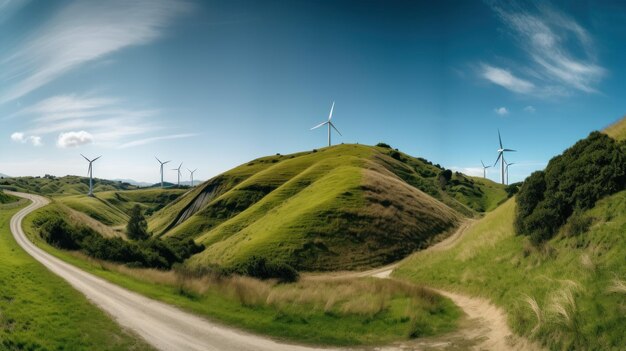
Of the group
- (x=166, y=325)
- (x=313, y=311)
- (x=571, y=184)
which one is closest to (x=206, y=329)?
(x=166, y=325)

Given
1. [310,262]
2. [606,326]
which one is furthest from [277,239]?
[606,326]

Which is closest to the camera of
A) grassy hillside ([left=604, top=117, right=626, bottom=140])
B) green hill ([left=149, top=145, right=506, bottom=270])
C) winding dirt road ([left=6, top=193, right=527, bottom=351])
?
winding dirt road ([left=6, top=193, right=527, bottom=351])

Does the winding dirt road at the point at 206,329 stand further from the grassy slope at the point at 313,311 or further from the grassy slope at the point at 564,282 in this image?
the grassy slope at the point at 564,282

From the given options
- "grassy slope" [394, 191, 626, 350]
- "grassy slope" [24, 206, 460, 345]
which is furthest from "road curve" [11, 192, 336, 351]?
"grassy slope" [394, 191, 626, 350]

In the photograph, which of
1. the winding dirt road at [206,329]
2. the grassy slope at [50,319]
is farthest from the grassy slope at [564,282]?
the grassy slope at [50,319]

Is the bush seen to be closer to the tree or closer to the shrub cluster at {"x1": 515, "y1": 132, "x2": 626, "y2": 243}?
the shrub cluster at {"x1": 515, "y1": 132, "x2": 626, "y2": 243}

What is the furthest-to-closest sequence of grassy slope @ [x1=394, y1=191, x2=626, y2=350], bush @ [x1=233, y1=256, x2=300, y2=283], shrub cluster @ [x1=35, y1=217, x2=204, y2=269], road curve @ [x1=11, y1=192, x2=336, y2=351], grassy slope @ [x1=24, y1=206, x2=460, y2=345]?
1. shrub cluster @ [x1=35, y1=217, x2=204, y2=269]
2. bush @ [x1=233, y1=256, x2=300, y2=283]
3. grassy slope @ [x1=24, y1=206, x2=460, y2=345]
4. road curve @ [x1=11, y1=192, x2=336, y2=351]
5. grassy slope @ [x1=394, y1=191, x2=626, y2=350]
